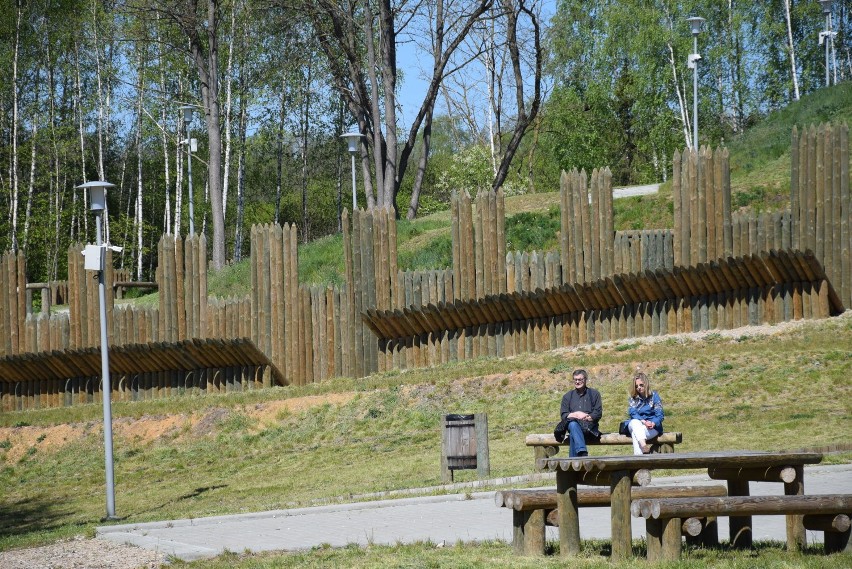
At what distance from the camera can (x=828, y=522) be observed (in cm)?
801

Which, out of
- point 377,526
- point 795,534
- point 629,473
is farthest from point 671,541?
point 377,526

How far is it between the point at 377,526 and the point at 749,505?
4.27 meters

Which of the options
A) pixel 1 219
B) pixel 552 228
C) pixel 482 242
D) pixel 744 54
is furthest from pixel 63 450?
pixel 744 54

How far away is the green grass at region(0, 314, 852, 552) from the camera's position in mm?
15531

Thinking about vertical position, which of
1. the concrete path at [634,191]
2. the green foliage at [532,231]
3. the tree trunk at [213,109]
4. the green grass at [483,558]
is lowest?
the green grass at [483,558]

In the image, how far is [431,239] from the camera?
3050 cm

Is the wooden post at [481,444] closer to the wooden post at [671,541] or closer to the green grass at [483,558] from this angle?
the green grass at [483,558]

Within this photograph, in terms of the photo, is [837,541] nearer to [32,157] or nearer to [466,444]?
[466,444]

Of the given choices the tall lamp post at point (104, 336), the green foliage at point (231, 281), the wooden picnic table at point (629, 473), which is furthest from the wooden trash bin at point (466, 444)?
the green foliage at point (231, 281)

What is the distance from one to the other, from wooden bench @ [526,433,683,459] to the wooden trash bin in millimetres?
650

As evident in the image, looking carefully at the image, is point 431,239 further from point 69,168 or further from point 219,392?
point 69,168

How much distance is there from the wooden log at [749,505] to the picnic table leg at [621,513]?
362mm

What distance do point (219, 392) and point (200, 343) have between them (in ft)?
3.75

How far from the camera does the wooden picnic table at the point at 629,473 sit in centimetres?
816
